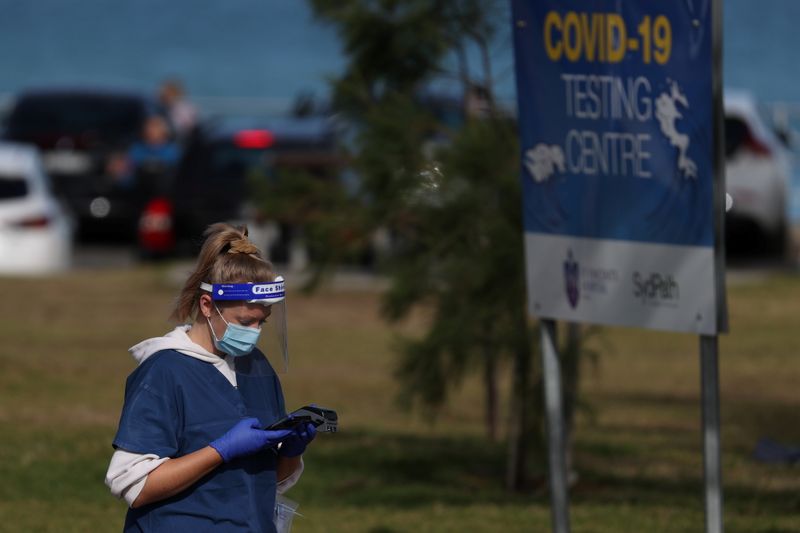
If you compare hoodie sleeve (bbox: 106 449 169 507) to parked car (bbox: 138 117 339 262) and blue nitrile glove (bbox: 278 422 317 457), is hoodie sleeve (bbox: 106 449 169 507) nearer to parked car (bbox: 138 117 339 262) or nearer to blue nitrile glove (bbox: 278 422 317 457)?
blue nitrile glove (bbox: 278 422 317 457)

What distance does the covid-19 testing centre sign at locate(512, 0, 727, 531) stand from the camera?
5.29 m

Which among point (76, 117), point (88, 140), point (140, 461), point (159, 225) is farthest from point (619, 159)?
point (76, 117)

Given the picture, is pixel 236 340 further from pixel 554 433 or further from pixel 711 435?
pixel 554 433

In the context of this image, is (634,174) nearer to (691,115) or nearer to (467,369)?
(691,115)

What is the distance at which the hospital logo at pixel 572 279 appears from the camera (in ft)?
19.4

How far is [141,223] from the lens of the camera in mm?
19438

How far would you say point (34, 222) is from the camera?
58.6ft

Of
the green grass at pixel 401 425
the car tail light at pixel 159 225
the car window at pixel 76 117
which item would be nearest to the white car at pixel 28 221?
the green grass at pixel 401 425

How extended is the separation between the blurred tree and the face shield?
11.8 ft

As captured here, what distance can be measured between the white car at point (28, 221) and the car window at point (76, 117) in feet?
10.8

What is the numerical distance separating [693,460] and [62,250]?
10655 millimetres

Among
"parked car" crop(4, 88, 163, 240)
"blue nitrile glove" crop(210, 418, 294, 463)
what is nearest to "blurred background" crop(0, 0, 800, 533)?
"parked car" crop(4, 88, 163, 240)

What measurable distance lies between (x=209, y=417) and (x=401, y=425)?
6.95 meters

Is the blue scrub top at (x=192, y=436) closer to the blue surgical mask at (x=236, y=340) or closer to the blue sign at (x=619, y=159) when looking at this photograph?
the blue surgical mask at (x=236, y=340)
